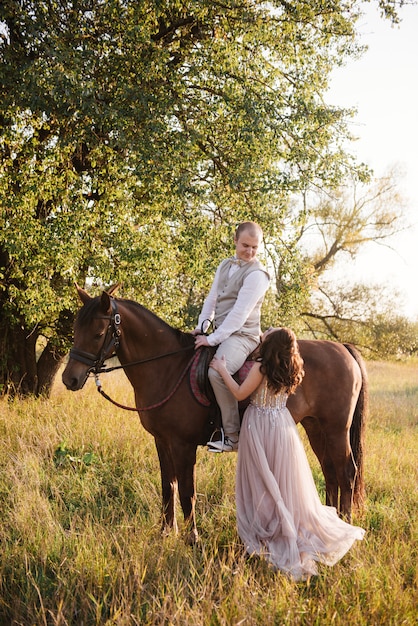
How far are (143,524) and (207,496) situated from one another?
115 centimetres

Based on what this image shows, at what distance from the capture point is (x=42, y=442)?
682cm

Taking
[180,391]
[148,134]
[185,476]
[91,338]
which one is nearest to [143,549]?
[185,476]

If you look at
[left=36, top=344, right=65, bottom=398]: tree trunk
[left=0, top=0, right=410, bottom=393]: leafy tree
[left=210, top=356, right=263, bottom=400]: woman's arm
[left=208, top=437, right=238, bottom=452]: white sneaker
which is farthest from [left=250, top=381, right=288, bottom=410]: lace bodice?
[left=36, top=344, right=65, bottom=398]: tree trunk

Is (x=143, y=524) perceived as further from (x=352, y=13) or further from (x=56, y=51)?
(x=352, y=13)

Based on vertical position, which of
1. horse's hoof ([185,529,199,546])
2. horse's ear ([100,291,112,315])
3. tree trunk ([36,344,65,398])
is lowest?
horse's hoof ([185,529,199,546])

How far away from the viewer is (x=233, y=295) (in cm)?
473

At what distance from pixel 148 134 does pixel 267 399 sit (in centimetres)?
462

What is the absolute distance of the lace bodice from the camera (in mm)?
4285

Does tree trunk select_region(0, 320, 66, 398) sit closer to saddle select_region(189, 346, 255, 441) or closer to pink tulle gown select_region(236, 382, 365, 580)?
saddle select_region(189, 346, 255, 441)

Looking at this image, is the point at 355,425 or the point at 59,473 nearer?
the point at 355,425

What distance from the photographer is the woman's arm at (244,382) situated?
4.16 meters

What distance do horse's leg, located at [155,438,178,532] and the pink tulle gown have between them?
0.82 metres

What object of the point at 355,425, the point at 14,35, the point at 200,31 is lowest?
the point at 355,425

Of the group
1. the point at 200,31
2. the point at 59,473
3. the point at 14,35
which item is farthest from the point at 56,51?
the point at 59,473
